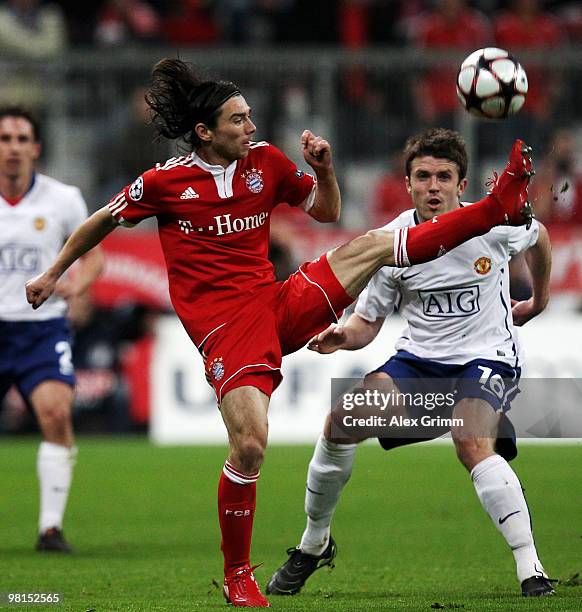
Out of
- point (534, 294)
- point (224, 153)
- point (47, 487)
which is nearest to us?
point (224, 153)

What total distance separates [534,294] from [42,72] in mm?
10417

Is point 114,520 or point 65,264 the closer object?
point 65,264

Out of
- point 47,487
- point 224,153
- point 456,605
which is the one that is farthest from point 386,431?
point 47,487

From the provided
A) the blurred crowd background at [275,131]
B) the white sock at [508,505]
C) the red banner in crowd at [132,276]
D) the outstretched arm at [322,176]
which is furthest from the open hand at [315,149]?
the red banner in crowd at [132,276]

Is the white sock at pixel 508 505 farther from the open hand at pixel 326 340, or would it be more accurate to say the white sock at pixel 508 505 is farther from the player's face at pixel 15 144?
the player's face at pixel 15 144

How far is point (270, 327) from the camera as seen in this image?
6.43 m

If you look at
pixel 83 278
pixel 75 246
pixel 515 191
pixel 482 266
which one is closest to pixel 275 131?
pixel 83 278

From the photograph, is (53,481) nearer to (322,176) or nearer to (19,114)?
(19,114)

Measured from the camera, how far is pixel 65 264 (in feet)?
21.6

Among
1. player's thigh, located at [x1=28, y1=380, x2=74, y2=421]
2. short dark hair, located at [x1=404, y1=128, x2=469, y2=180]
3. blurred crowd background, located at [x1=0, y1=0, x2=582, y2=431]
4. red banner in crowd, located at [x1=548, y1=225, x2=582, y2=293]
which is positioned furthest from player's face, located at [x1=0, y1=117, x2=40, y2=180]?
red banner in crowd, located at [x1=548, y1=225, x2=582, y2=293]

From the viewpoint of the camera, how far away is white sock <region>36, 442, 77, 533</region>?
8.63 meters

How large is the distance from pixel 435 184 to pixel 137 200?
58.6 inches

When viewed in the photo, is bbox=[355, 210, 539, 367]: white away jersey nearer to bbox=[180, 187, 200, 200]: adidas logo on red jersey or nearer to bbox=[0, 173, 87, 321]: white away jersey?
bbox=[180, 187, 200, 200]: adidas logo on red jersey

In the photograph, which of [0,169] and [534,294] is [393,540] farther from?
[0,169]
